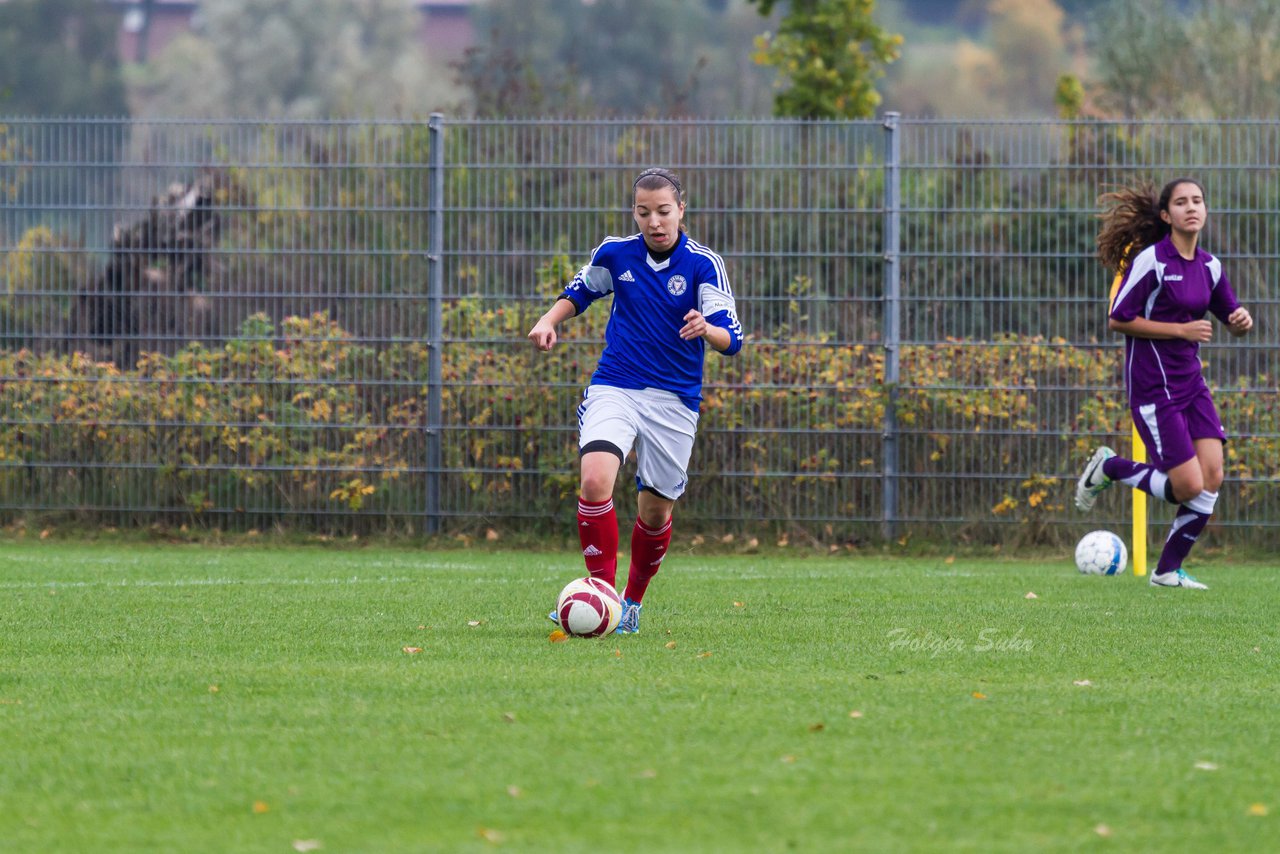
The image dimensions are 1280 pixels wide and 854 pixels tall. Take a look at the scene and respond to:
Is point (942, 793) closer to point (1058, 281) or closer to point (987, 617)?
point (987, 617)

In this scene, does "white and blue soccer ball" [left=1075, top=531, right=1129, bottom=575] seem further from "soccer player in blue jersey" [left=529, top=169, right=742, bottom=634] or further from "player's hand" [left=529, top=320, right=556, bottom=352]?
"player's hand" [left=529, top=320, right=556, bottom=352]

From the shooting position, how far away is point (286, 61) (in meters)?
78.0

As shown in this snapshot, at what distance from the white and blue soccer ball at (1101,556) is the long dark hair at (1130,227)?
1.70m

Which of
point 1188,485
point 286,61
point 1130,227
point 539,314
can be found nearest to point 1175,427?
point 1188,485

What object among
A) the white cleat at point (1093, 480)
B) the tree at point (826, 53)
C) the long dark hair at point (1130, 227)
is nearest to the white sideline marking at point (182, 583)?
the white cleat at point (1093, 480)

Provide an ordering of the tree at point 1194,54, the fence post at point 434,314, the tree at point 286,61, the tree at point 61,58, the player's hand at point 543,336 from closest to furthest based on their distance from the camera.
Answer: the player's hand at point 543,336 → the fence post at point 434,314 → the tree at point 1194,54 → the tree at point 61,58 → the tree at point 286,61

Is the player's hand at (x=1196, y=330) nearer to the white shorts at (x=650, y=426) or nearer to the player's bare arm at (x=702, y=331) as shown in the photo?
the white shorts at (x=650, y=426)

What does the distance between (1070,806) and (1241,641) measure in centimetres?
327

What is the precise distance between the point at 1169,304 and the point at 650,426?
3171mm

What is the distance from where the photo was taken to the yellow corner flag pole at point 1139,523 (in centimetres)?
1001

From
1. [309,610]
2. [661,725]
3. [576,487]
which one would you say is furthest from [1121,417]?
[661,725]

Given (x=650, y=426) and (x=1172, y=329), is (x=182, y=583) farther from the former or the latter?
(x=1172, y=329)

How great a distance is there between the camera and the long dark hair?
Result: 908 cm

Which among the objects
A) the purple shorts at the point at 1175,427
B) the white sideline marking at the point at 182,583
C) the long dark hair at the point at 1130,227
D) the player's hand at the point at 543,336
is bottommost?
the white sideline marking at the point at 182,583
